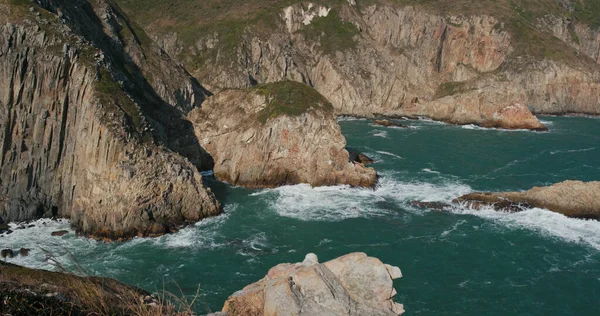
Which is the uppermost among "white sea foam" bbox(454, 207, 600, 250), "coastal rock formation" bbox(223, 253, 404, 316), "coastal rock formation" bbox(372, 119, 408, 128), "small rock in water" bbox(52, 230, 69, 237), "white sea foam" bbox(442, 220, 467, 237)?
"coastal rock formation" bbox(372, 119, 408, 128)

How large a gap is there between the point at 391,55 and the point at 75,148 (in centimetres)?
10486

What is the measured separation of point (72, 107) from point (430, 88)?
4062 inches

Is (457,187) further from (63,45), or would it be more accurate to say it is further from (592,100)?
(592,100)

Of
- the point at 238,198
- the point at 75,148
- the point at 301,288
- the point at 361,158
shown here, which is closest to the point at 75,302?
the point at 301,288

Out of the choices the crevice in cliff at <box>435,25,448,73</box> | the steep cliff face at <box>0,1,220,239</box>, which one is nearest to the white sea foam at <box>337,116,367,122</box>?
the crevice in cliff at <box>435,25,448,73</box>

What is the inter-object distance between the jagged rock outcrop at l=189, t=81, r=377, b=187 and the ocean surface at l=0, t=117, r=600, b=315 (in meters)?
2.06

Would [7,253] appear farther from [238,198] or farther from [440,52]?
[440,52]

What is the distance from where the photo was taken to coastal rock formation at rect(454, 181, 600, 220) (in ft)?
165

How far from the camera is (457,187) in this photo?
198 feet

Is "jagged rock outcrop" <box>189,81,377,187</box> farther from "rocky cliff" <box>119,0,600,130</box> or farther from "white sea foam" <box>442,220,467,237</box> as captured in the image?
"rocky cliff" <box>119,0,600,130</box>

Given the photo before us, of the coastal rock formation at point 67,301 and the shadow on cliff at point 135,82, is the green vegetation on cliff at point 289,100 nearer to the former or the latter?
the shadow on cliff at point 135,82

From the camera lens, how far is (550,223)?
4850 cm

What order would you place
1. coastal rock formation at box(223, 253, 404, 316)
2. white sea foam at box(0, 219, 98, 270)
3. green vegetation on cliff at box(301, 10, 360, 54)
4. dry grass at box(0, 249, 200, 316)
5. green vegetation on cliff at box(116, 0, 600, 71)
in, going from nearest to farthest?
dry grass at box(0, 249, 200, 316) → coastal rock formation at box(223, 253, 404, 316) → white sea foam at box(0, 219, 98, 270) → green vegetation on cliff at box(116, 0, 600, 71) → green vegetation on cliff at box(301, 10, 360, 54)

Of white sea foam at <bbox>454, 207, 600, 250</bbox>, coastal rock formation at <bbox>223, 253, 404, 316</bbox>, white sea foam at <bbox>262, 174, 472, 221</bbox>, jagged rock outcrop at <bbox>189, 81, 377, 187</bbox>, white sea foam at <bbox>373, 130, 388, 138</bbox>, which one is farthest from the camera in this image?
white sea foam at <bbox>373, 130, 388, 138</bbox>
